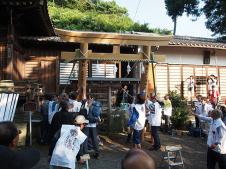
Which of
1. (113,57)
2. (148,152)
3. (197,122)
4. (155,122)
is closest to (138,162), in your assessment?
(148,152)

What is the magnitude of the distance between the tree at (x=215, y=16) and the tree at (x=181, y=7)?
992mm

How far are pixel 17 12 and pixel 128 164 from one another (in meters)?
11.2

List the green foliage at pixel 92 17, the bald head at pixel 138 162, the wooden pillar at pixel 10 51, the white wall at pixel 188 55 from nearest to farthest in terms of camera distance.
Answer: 1. the bald head at pixel 138 162
2. the wooden pillar at pixel 10 51
3. the white wall at pixel 188 55
4. the green foliage at pixel 92 17

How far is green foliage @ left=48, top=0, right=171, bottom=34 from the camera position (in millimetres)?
32312

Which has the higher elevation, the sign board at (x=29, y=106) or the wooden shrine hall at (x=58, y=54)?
the wooden shrine hall at (x=58, y=54)

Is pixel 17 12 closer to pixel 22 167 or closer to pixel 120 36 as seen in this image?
pixel 120 36

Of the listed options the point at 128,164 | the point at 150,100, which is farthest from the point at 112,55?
the point at 128,164

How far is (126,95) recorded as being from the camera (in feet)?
57.7

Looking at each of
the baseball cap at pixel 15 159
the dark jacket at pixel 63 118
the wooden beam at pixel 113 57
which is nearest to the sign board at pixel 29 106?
the wooden beam at pixel 113 57

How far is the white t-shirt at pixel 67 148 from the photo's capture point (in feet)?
19.6

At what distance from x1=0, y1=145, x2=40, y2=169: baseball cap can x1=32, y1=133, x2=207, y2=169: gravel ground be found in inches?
233

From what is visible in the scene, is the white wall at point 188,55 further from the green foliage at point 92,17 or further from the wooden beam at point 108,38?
the green foliage at point 92,17

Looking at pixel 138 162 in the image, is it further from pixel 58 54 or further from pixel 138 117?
pixel 58 54

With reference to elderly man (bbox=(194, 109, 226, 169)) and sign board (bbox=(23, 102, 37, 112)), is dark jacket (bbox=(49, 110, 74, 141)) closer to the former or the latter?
elderly man (bbox=(194, 109, 226, 169))
